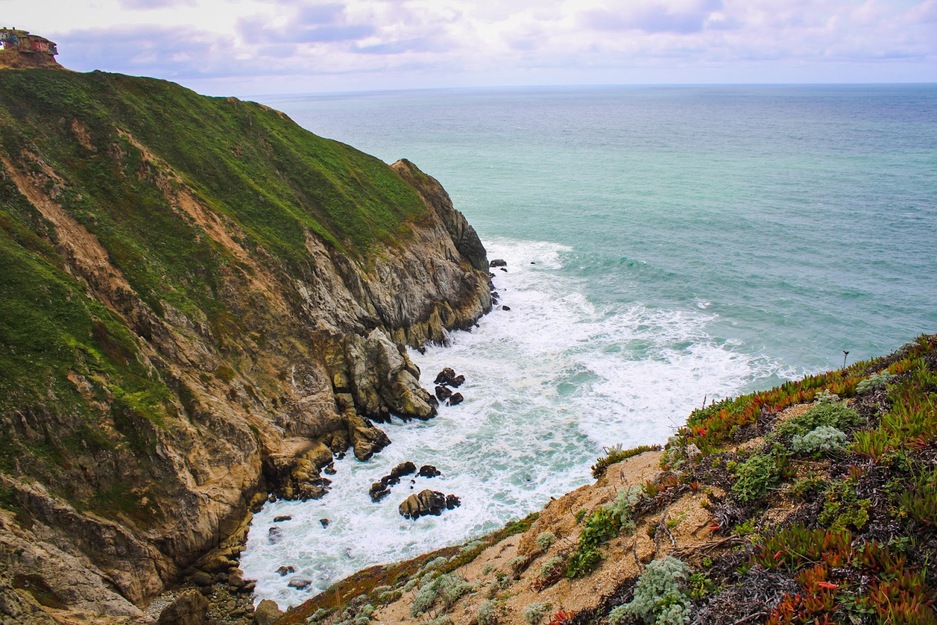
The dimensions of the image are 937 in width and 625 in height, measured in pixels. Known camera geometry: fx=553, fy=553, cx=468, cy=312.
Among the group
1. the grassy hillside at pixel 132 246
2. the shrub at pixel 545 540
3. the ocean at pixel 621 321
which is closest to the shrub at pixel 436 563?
the shrub at pixel 545 540

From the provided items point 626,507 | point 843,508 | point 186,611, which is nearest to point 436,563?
point 626,507

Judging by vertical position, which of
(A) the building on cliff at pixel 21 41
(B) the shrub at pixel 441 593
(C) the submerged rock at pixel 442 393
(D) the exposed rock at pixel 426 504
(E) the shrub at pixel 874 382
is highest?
(A) the building on cliff at pixel 21 41

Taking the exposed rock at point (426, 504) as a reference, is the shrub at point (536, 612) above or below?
above

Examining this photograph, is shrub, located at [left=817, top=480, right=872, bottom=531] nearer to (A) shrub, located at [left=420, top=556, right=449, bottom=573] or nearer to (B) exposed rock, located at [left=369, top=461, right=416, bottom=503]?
(A) shrub, located at [left=420, top=556, right=449, bottom=573]

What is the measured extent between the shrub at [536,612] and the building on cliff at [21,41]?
57.1m

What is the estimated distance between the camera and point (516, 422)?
124ft

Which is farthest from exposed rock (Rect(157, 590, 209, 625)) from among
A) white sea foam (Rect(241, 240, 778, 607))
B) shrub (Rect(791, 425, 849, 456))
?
shrub (Rect(791, 425, 849, 456))

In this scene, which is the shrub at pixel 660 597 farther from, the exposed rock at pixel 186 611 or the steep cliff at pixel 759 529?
the exposed rock at pixel 186 611

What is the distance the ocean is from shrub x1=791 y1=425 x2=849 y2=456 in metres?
20.1

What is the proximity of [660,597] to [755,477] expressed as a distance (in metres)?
3.20

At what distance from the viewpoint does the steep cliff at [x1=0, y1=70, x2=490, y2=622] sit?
2344cm

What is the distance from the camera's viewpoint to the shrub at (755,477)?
10.6 m

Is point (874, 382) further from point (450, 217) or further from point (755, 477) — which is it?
point (450, 217)

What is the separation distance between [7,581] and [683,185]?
357 feet
